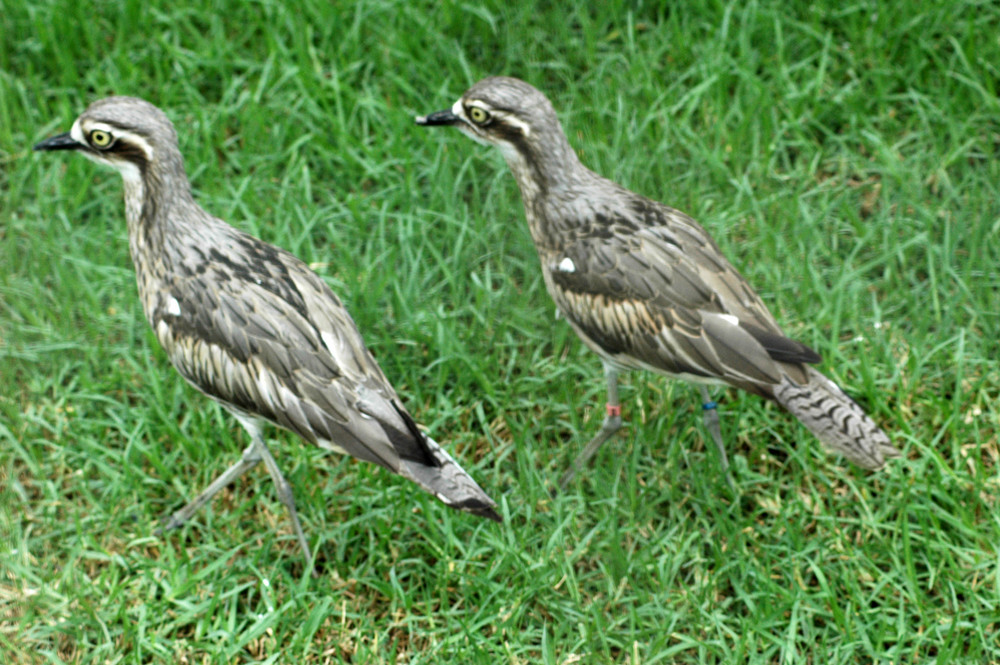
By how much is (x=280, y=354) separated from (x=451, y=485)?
33.6 inches

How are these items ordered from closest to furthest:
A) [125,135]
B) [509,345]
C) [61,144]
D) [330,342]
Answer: [330,342], [125,135], [61,144], [509,345]

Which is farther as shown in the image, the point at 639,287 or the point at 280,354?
the point at 639,287

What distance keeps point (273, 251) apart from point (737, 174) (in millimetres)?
2610

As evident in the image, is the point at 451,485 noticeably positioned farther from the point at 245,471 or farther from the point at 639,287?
the point at 245,471

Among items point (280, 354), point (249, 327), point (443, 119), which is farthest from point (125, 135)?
point (443, 119)

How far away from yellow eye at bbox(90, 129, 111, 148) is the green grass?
3.75 feet

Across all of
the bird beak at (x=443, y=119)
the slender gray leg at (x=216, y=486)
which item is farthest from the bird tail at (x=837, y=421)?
the slender gray leg at (x=216, y=486)

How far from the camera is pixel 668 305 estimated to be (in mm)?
4895

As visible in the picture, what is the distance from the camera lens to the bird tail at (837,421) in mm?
4730

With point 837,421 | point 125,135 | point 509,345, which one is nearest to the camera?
point 837,421

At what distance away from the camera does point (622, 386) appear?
5.79 m

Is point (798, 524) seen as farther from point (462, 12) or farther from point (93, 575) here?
point (462, 12)

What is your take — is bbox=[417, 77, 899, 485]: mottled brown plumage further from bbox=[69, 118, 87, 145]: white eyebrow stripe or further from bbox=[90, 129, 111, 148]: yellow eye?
bbox=[69, 118, 87, 145]: white eyebrow stripe

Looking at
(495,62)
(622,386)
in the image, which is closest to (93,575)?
(622,386)
